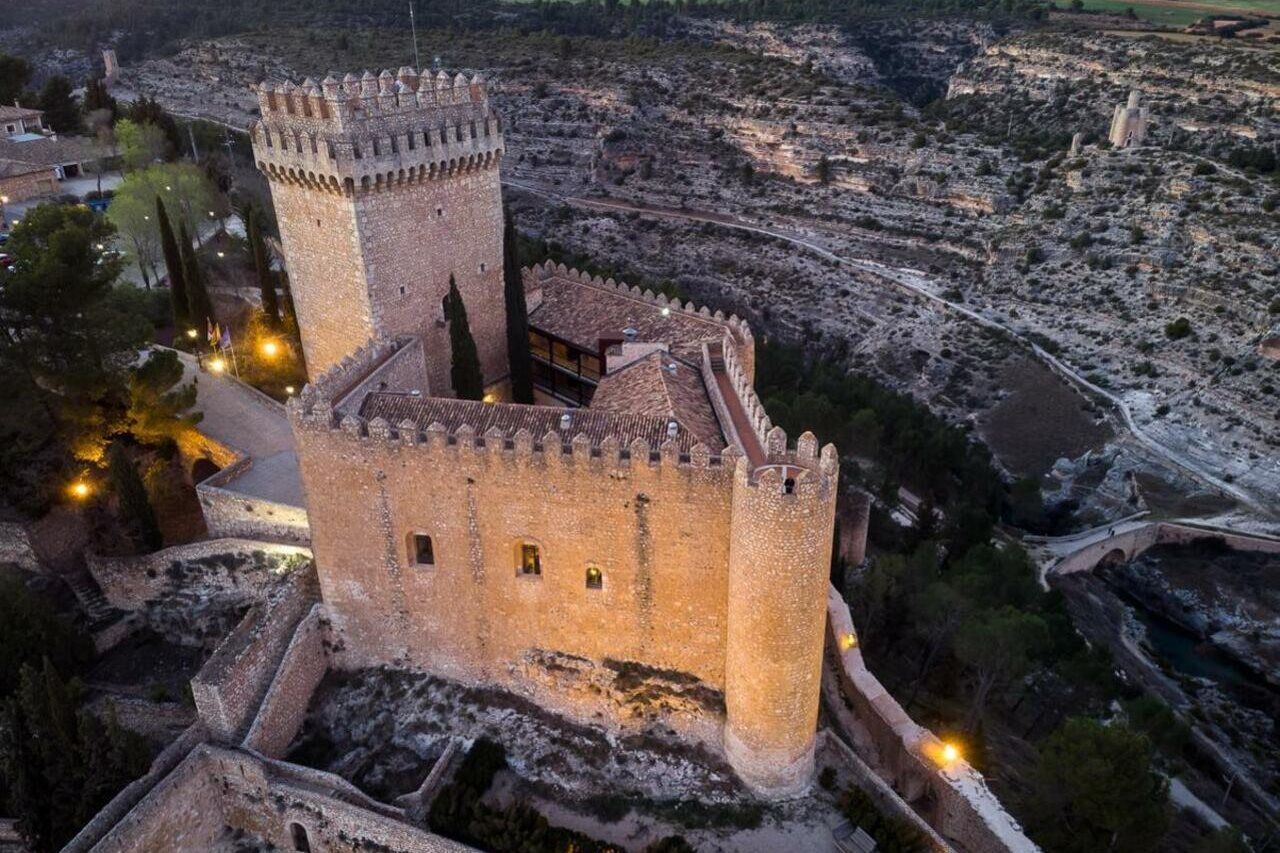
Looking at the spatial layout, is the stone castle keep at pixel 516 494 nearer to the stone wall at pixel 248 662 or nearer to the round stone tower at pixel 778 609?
the round stone tower at pixel 778 609

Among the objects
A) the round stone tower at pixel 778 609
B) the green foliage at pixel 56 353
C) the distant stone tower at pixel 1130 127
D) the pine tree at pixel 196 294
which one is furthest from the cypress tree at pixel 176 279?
the distant stone tower at pixel 1130 127

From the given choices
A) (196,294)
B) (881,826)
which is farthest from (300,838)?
(196,294)

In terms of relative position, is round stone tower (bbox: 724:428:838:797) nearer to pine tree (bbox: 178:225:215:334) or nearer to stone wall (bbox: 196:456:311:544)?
stone wall (bbox: 196:456:311:544)

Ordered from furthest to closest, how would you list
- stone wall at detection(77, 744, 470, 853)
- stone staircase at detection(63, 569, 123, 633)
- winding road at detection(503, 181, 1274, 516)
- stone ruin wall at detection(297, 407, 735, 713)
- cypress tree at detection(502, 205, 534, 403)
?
winding road at detection(503, 181, 1274, 516)
cypress tree at detection(502, 205, 534, 403)
stone staircase at detection(63, 569, 123, 633)
stone ruin wall at detection(297, 407, 735, 713)
stone wall at detection(77, 744, 470, 853)

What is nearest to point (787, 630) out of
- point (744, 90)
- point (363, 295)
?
point (363, 295)

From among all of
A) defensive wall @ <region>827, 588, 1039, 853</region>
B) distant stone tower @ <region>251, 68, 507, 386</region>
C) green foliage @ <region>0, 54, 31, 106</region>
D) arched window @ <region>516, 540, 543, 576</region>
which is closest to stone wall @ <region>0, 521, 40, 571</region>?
distant stone tower @ <region>251, 68, 507, 386</region>

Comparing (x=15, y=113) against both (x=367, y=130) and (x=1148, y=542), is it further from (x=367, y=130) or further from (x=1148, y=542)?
(x=1148, y=542)
